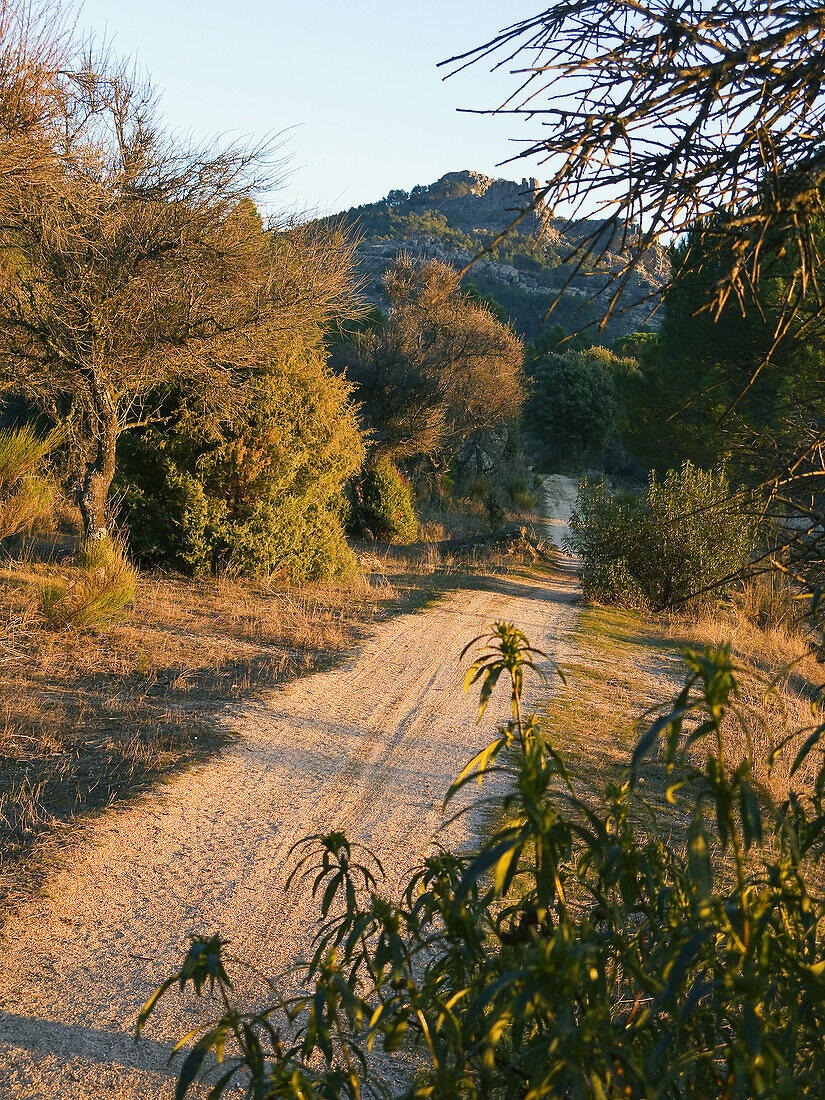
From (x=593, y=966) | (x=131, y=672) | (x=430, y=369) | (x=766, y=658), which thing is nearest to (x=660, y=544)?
(x=766, y=658)

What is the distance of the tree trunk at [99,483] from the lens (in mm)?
10102

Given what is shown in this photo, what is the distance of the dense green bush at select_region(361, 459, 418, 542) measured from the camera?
17891mm

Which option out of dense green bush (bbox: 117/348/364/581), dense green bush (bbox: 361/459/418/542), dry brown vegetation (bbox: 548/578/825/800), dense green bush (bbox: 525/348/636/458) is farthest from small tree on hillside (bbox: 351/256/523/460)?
dense green bush (bbox: 525/348/636/458)

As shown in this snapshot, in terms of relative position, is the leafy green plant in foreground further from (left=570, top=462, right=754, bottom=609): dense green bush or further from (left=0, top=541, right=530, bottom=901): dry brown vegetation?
(left=570, top=462, right=754, bottom=609): dense green bush

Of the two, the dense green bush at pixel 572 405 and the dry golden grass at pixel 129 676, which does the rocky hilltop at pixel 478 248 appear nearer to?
the dense green bush at pixel 572 405

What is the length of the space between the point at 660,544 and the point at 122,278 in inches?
347

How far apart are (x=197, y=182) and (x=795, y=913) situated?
972 centimetres

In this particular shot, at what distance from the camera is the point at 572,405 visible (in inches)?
1742

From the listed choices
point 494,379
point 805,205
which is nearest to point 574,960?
point 805,205

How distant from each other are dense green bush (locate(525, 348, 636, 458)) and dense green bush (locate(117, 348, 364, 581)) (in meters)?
33.6

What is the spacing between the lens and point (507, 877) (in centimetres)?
123

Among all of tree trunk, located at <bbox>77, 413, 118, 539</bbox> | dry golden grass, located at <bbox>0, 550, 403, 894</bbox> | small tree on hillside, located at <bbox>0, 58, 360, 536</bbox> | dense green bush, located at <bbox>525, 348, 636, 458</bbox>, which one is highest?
dense green bush, located at <bbox>525, 348, 636, 458</bbox>

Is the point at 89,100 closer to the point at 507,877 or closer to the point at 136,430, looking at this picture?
the point at 136,430

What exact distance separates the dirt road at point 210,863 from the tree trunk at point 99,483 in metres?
4.22
